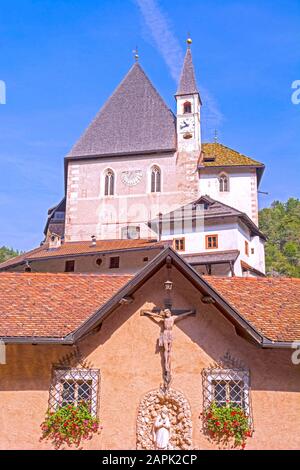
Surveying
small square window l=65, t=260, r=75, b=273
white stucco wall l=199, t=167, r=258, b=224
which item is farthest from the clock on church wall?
small square window l=65, t=260, r=75, b=273

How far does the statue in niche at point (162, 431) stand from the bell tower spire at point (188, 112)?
3742 cm

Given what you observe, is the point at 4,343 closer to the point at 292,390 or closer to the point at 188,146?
the point at 292,390

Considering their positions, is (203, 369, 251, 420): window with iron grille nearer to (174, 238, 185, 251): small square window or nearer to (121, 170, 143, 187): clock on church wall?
(174, 238, 185, 251): small square window

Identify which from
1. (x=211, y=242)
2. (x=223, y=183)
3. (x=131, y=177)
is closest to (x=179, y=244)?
(x=211, y=242)

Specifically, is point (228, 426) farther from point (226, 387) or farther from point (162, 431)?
point (162, 431)

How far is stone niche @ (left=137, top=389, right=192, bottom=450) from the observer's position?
1159cm

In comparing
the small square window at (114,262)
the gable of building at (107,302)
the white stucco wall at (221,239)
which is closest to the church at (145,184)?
the small square window at (114,262)

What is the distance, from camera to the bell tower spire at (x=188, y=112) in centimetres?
4800

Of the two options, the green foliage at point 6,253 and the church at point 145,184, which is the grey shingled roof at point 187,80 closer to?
the church at point 145,184

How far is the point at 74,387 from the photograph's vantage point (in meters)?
12.0

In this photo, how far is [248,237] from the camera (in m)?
40.7

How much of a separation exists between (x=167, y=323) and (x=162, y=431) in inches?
85.1

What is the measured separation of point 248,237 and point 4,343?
3065 cm

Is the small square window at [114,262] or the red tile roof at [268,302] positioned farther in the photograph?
the small square window at [114,262]
